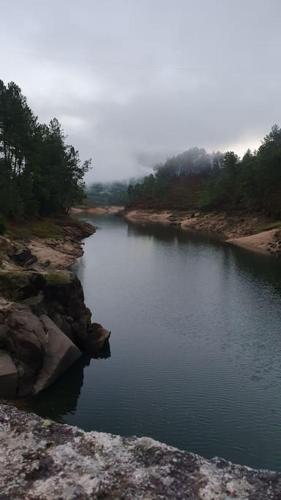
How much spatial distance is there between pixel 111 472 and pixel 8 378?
15.3 metres

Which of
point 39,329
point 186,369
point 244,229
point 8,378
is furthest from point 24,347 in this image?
point 244,229

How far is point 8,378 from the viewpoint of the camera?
34.2m

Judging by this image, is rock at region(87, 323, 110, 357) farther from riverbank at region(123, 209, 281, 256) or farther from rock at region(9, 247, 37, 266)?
riverbank at region(123, 209, 281, 256)

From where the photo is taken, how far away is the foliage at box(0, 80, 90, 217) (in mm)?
99500

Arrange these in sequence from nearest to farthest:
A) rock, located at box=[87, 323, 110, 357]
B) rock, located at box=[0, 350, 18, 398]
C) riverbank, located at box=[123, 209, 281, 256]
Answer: rock, located at box=[0, 350, 18, 398] → rock, located at box=[87, 323, 110, 357] → riverbank, located at box=[123, 209, 281, 256]

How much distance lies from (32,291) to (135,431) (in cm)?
1775

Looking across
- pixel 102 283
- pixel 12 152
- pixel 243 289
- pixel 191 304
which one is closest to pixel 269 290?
pixel 243 289

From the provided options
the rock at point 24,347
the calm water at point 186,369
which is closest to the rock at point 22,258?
the calm water at point 186,369

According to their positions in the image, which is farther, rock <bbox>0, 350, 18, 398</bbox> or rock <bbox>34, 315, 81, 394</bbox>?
rock <bbox>34, 315, 81, 394</bbox>

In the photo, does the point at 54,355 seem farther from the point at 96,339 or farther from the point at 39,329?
the point at 96,339

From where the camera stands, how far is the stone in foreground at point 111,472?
2006 centimetres

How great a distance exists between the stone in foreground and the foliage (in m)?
70.4

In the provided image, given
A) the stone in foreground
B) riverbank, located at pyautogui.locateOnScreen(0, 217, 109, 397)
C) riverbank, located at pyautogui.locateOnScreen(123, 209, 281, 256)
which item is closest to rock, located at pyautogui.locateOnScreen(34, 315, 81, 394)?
riverbank, located at pyautogui.locateOnScreen(0, 217, 109, 397)

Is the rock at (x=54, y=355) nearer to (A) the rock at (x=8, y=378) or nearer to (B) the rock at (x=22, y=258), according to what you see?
(A) the rock at (x=8, y=378)
